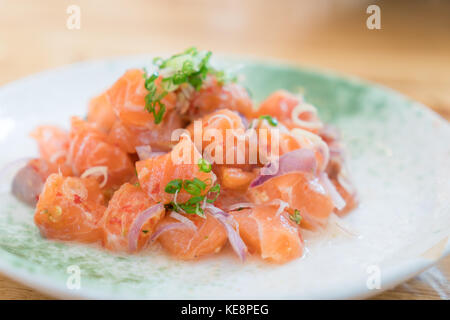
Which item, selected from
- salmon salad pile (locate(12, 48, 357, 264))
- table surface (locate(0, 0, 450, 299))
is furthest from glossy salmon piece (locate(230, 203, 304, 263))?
table surface (locate(0, 0, 450, 299))

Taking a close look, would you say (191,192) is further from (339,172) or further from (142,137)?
(339,172)

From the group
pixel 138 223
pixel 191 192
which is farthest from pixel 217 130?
pixel 138 223

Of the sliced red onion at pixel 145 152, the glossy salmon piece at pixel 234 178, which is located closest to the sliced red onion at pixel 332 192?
the glossy salmon piece at pixel 234 178

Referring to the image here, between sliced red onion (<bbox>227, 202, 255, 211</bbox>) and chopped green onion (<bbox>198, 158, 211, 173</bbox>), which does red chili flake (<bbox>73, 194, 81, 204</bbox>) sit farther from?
sliced red onion (<bbox>227, 202, 255, 211</bbox>)

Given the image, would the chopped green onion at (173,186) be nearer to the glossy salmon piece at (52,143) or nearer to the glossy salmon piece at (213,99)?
the glossy salmon piece at (213,99)
